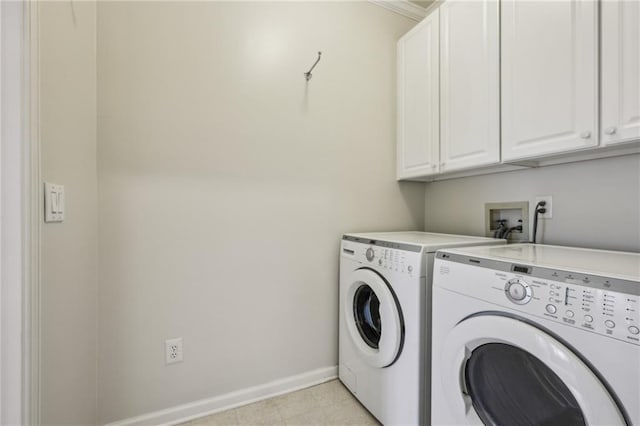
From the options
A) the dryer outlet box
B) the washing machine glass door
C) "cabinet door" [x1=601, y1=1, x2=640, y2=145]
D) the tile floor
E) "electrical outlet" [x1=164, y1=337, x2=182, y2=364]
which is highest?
"cabinet door" [x1=601, y1=1, x2=640, y2=145]

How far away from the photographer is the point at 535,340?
0.74 metres

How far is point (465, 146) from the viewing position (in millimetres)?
1528

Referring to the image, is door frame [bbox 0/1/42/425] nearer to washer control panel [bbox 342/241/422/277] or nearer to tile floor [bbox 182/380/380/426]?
tile floor [bbox 182/380/380/426]

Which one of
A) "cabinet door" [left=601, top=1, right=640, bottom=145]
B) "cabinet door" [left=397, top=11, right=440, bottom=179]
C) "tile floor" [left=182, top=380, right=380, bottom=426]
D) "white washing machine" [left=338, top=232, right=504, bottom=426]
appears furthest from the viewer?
"cabinet door" [left=397, top=11, right=440, bottom=179]

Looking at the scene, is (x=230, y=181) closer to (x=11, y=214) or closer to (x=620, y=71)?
(x=11, y=214)

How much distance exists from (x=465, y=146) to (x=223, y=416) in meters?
1.97

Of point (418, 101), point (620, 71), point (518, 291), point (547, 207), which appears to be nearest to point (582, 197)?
point (547, 207)

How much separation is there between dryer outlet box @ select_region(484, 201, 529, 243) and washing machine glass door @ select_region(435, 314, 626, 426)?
2.99 feet

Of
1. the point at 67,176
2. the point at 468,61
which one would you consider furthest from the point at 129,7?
the point at 468,61

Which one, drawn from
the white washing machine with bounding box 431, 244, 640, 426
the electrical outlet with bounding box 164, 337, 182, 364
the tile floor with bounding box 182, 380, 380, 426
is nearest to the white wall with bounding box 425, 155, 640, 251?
the white washing machine with bounding box 431, 244, 640, 426

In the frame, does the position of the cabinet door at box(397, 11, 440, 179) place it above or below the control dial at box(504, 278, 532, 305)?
above

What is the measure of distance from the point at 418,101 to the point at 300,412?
2.00 meters

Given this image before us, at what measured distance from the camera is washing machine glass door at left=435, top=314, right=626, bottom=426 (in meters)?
0.65

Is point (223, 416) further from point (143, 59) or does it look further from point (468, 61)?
point (468, 61)
